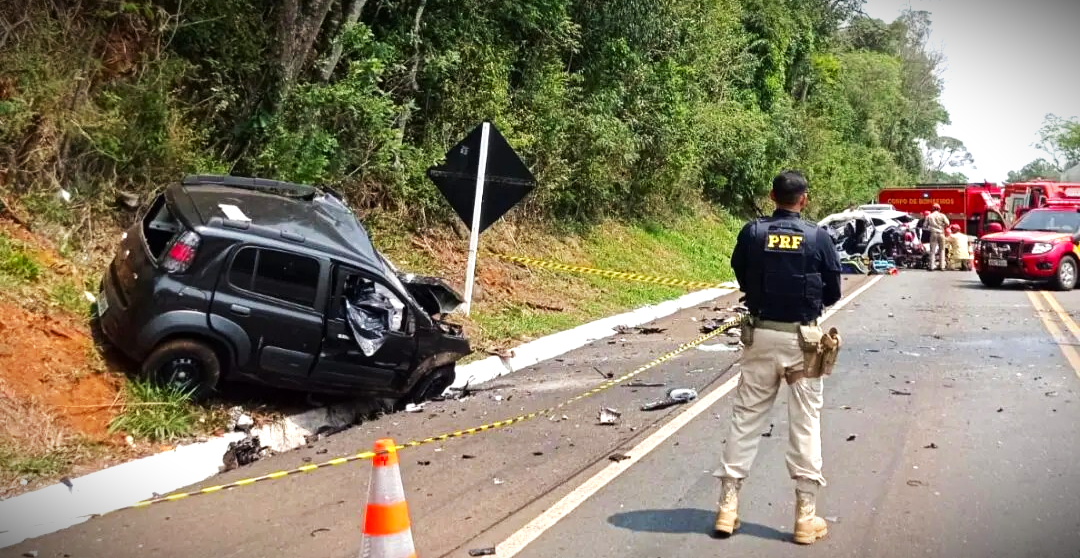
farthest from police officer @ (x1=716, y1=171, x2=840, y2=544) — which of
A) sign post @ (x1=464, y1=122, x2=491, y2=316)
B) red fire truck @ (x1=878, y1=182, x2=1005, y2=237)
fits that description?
red fire truck @ (x1=878, y1=182, x2=1005, y2=237)

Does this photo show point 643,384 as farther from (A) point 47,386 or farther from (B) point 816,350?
(A) point 47,386

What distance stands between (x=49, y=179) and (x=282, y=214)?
9.69 feet

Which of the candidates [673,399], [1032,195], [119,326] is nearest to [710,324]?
[673,399]

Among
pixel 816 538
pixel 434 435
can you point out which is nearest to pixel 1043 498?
pixel 816 538

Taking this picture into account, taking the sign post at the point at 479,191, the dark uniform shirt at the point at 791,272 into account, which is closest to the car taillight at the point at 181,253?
the dark uniform shirt at the point at 791,272

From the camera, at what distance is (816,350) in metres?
5.69

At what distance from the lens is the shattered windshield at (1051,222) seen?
75.7 ft

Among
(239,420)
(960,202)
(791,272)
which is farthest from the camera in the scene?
(960,202)

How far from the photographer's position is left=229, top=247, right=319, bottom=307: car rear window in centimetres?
824

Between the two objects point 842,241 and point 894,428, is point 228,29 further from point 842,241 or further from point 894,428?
point 842,241

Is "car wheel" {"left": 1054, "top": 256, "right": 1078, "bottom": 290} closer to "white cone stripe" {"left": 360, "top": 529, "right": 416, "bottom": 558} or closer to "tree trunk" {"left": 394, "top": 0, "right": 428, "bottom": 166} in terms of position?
"tree trunk" {"left": 394, "top": 0, "right": 428, "bottom": 166}

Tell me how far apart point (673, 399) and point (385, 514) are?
18.3ft

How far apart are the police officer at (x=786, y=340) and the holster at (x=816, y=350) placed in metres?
0.04

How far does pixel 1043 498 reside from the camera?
668 cm
